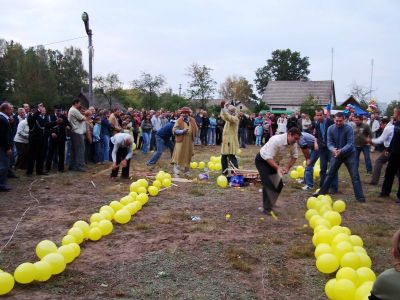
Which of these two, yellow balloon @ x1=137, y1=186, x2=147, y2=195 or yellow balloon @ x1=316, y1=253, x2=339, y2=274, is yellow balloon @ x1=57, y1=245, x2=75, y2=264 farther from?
yellow balloon @ x1=137, y1=186, x2=147, y2=195

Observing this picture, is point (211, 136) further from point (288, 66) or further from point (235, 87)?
point (288, 66)

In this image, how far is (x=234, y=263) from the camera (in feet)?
16.3

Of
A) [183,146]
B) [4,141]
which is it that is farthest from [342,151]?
[4,141]

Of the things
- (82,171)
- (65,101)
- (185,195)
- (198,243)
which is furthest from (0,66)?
(198,243)

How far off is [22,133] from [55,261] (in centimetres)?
751

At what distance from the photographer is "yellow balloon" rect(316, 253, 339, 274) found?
178 inches

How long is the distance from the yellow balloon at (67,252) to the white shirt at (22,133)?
7026 mm

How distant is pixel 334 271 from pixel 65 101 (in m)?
58.8

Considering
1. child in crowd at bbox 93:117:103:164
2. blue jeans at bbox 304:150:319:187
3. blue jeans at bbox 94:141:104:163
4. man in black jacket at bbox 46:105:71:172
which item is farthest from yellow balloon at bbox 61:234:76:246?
blue jeans at bbox 94:141:104:163

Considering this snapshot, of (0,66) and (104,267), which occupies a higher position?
(0,66)

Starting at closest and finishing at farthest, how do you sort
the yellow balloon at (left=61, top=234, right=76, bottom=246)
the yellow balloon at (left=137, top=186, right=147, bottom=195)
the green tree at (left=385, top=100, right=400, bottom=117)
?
1. the yellow balloon at (left=61, top=234, right=76, bottom=246)
2. the yellow balloon at (left=137, top=186, right=147, bottom=195)
3. the green tree at (left=385, top=100, right=400, bottom=117)

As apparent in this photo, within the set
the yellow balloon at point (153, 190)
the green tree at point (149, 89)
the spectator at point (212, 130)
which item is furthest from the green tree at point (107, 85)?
the yellow balloon at point (153, 190)

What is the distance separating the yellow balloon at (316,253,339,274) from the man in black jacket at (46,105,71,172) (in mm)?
8678

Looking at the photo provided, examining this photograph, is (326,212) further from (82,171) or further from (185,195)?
(82,171)
